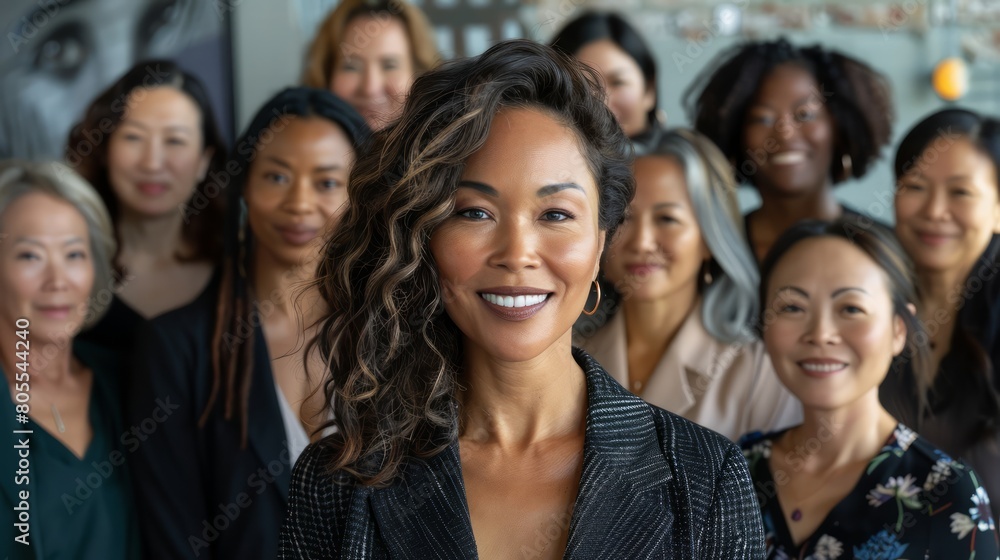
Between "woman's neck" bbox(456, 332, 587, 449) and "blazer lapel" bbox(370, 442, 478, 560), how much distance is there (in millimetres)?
93

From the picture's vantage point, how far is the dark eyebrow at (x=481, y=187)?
1.73 metres

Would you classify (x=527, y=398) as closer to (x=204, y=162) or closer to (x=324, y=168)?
(x=324, y=168)

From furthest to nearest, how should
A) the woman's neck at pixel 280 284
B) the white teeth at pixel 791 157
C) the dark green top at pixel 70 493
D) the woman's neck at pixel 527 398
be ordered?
the white teeth at pixel 791 157 → the woman's neck at pixel 280 284 → the dark green top at pixel 70 493 → the woman's neck at pixel 527 398

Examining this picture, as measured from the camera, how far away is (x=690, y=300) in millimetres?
3170

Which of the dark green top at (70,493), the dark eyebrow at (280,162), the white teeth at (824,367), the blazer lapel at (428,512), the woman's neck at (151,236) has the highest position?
the dark eyebrow at (280,162)

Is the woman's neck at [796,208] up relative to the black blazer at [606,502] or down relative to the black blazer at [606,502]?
up

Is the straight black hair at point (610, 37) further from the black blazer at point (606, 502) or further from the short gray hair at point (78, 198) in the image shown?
the black blazer at point (606, 502)

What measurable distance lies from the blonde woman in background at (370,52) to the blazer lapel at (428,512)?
6.40 ft

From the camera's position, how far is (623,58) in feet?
11.8

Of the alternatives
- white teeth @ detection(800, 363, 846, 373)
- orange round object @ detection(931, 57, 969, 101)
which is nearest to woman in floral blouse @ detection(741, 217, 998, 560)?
white teeth @ detection(800, 363, 846, 373)

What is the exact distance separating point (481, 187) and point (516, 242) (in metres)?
0.11

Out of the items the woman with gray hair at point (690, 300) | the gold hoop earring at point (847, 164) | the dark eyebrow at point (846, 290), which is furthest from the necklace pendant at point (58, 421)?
the gold hoop earring at point (847, 164)

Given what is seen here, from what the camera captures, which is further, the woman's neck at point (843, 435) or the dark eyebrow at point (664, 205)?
the dark eyebrow at point (664, 205)

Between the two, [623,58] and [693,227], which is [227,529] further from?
[623,58]
